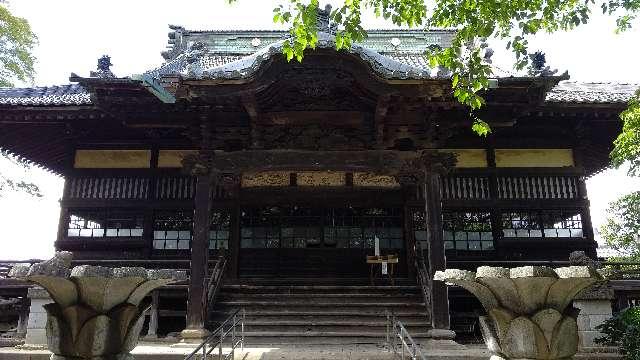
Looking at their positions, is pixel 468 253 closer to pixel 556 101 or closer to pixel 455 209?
pixel 455 209

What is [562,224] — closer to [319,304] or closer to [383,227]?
[383,227]

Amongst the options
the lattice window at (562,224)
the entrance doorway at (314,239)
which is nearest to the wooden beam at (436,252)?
the entrance doorway at (314,239)

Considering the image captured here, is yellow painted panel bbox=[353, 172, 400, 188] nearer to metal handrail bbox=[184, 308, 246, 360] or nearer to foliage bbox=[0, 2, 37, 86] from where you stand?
metal handrail bbox=[184, 308, 246, 360]

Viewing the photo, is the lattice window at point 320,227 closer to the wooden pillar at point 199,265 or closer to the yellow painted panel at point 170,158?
the yellow painted panel at point 170,158

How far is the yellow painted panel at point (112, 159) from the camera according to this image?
1362 centimetres

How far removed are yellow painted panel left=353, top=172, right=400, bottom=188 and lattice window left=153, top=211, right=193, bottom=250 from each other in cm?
513

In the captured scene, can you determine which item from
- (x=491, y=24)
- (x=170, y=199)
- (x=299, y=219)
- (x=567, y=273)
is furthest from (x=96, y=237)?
(x=567, y=273)

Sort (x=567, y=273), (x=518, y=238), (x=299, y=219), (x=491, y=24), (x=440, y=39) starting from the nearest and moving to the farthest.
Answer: (x=567, y=273), (x=491, y=24), (x=518, y=238), (x=299, y=219), (x=440, y=39)

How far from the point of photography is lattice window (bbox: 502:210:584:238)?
13.2 m

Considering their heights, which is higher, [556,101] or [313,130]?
A: [556,101]

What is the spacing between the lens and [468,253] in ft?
43.7

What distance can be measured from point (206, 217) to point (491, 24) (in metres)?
7.20

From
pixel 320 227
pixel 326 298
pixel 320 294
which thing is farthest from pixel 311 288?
pixel 320 227

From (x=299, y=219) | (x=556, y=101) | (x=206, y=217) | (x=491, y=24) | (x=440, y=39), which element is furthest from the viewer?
(x=440, y=39)
